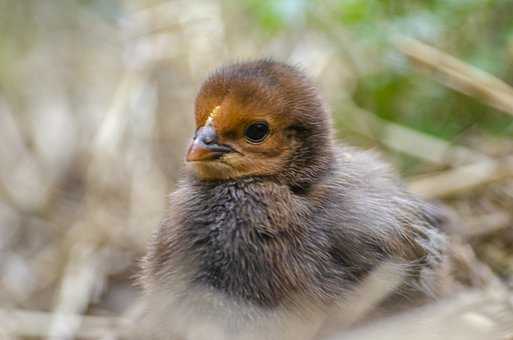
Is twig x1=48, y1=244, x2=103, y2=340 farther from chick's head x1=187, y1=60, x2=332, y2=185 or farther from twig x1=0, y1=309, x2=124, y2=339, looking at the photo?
chick's head x1=187, y1=60, x2=332, y2=185

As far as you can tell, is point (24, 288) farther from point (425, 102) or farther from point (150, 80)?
point (425, 102)

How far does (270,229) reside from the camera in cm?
321

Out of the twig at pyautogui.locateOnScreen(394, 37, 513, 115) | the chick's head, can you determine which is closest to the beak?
the chick's head

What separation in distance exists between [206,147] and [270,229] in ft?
1.03

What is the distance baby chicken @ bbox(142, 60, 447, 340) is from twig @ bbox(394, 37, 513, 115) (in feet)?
4.15

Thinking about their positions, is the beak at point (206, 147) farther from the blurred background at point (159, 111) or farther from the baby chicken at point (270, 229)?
the blurred background at point (159, 111)

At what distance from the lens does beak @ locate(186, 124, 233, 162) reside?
10.7 ft

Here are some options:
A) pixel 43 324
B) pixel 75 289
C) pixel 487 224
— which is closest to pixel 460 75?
pixel 487 224

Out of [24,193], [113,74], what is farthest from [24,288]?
[113,74]

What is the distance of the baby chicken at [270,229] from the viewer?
10.3 ft

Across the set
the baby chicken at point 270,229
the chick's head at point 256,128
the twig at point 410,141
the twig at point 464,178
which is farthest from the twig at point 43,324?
the twig at point 410,141

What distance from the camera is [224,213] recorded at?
129 inches

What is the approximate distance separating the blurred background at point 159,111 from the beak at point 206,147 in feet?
4.09

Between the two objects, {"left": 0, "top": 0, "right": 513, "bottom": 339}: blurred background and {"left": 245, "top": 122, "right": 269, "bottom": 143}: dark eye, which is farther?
{"left": 0, "top": 0, "right": 513, "bottom": 339}: blurred background
